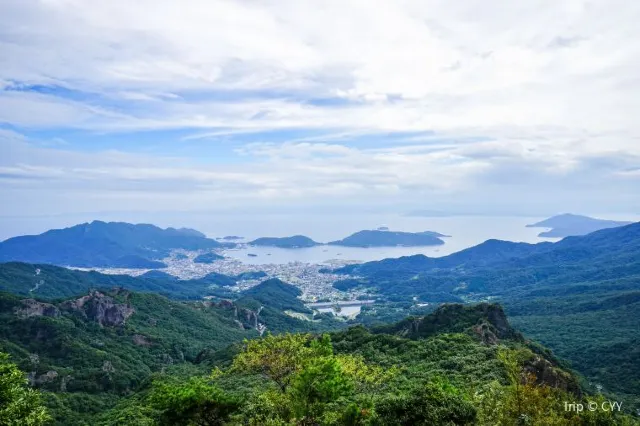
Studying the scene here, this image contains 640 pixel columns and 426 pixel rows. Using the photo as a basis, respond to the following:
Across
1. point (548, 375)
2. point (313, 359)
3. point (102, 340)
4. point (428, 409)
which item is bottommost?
point (102, 340)

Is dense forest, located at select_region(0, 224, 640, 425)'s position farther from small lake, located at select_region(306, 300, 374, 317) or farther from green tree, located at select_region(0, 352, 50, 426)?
small lake, located at select_region(306, 300, 374, 317)

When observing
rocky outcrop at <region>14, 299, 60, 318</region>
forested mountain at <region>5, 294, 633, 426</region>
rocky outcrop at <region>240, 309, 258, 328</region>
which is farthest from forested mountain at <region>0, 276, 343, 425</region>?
rocky outcrop at <region>240, 309, 258, 328</region>

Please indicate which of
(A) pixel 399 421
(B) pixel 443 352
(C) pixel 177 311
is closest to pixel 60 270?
(C) pixel 177 311

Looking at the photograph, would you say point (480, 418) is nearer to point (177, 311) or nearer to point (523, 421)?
point (523, 421)

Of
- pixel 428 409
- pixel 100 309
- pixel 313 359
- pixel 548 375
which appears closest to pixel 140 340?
pixel 100 309

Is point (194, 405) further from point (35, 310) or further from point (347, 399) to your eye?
point (35, 310)

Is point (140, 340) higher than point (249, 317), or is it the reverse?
point (140, 340)
